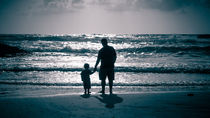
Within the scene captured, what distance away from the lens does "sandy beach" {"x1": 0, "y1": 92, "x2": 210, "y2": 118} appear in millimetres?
3830

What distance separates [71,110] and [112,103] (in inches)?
45.3

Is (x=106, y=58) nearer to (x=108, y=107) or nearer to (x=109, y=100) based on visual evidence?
(x=109, y=100)

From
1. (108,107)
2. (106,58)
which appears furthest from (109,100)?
(106,58)

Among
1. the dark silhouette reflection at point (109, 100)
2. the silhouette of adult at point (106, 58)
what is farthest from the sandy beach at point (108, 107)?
the silhouette of adult at point (106, 58)

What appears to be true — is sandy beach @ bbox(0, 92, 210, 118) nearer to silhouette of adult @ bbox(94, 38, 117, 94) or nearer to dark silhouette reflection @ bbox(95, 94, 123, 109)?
dark silhouette reflection @ bbox(95, 94, 123, 109)

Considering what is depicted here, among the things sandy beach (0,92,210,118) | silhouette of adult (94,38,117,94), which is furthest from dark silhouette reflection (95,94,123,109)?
silhouette of adult (94,38,117,94)

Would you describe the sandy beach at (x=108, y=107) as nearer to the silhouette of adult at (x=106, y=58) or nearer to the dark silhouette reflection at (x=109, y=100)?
the dark silhouette reflection at (x=109, y=100)

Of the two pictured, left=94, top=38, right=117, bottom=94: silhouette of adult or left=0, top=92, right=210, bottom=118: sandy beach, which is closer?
left=0, top=92, right=210, bottom=118: sandy beach

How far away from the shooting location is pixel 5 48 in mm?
21750

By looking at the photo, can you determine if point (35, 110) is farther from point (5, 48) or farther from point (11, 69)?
point (5, 48)

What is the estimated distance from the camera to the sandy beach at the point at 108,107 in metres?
3.83

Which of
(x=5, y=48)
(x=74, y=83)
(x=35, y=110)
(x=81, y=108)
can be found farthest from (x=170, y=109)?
(x=5, y=48)

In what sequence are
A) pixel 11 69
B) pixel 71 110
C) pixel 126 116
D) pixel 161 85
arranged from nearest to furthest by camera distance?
1. pixel 126 116
2. pixel 71 110
3. pixel 161 85
4. pixel 11 69

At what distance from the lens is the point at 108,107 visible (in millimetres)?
4270
